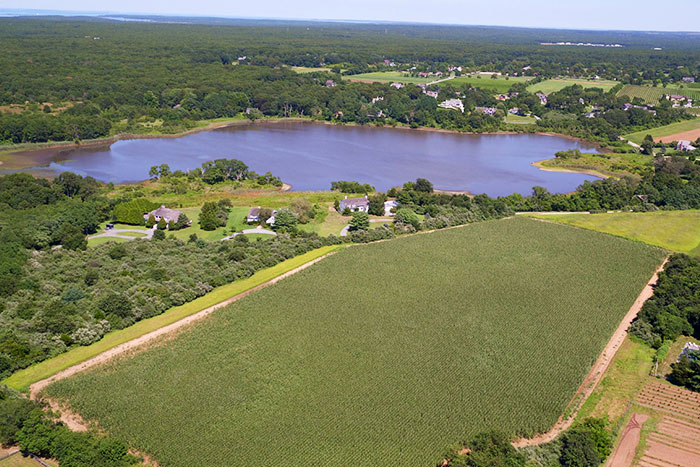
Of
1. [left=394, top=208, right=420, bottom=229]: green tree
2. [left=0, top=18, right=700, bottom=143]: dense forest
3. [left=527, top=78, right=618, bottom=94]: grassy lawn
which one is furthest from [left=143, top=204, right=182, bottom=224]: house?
[left=527, top=78, right=618, bottom=94]: grassy lawn

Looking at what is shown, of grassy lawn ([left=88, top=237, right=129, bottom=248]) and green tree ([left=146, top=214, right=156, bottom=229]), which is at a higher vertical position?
green tree ([left=146, top=214, right=156, bottom=229])

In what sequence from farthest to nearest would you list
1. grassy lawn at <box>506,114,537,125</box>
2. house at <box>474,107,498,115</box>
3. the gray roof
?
house at <box>474,107,498,115</box> → grassy lawn at <box>506,114,537,125</box> → the gray roof

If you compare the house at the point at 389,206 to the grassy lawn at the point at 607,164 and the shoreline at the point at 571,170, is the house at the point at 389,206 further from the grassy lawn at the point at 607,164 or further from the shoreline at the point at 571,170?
the grassy lawn at the point at 607,164

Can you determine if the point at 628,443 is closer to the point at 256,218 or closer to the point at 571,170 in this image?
the point at 256,218

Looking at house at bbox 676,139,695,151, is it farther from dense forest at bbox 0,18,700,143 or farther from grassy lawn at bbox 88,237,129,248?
grassy lawn at bbox 88,237,129,248

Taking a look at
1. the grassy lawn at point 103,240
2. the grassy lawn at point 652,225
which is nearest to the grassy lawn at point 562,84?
the grassy lawn at point 652,225

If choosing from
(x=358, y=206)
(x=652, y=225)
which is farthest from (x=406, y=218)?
(x=652, y=225)
